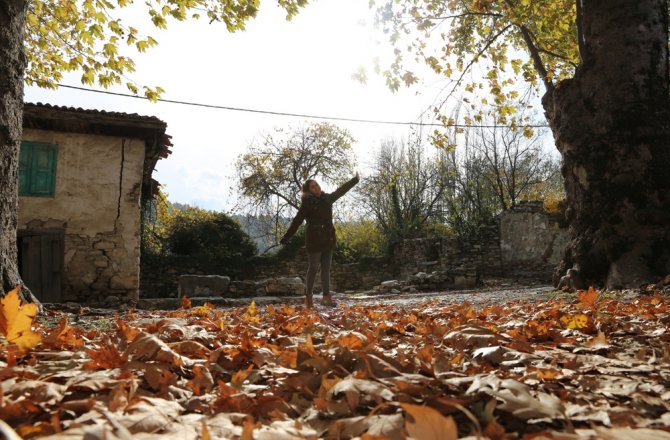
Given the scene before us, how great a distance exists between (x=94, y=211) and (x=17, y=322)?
33.2 ft

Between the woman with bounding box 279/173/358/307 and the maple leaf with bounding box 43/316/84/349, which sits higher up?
the woman with bounding box 279/173/358/307

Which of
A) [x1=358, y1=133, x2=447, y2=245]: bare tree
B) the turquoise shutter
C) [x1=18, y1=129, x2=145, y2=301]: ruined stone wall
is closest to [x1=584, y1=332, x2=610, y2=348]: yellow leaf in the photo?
[x1=18, y1=129, x2=145, y2=301]: ruined stone wall

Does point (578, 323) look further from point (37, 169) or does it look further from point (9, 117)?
point (37, 169)

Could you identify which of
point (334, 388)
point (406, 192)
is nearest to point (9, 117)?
point (334, 388)

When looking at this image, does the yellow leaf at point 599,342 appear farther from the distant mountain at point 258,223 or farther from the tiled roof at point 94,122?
the distant mountain at point 258,223

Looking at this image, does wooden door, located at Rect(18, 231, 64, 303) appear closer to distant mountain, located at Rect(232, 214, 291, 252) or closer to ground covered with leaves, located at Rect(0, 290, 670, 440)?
ground covered with leaves, located at Rect(0, 290, 670, 440)

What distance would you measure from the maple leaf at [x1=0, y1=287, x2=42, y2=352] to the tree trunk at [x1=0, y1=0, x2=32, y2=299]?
2.95 metres

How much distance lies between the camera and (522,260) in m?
18.7

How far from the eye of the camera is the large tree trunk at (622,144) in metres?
5.50

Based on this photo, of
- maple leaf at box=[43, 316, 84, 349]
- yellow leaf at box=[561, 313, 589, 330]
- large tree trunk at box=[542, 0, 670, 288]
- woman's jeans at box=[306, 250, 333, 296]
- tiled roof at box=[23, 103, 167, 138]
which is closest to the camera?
maple leaf at box=[43, 316, 84, 349]

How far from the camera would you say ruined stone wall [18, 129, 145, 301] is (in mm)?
10227

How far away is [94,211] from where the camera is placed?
10.6 m

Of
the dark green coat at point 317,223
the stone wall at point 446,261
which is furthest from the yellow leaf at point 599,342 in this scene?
the stone wall at point 446,261

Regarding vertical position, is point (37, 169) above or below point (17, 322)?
above
